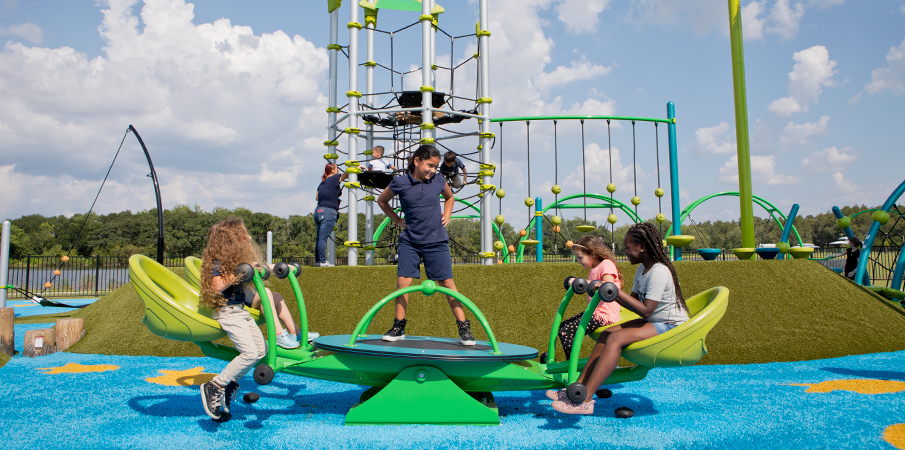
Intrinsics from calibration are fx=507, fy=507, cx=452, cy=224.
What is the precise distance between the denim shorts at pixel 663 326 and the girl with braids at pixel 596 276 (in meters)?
0.39

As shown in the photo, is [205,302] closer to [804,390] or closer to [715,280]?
[804,390]

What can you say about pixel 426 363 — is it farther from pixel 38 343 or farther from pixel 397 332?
pixel 38 343

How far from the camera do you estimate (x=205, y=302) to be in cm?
322

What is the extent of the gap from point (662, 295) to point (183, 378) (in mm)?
3898

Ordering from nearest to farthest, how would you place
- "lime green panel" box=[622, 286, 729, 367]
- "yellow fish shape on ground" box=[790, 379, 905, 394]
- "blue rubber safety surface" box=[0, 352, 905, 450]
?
"blue rubber safety surface" box=[0, 352, 905, 450]
"lime green panel" box=[622, 286, 729, 367]
"yellow fish shape on ground" box=[790, 379, 905, 394]

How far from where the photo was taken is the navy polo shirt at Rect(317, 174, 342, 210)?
7000mm

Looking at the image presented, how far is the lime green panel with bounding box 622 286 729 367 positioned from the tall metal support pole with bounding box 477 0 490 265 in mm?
4087

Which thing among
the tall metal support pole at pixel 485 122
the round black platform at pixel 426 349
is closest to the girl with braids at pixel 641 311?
the round black platform at pixel 426 349

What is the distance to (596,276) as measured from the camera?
3.66 meters

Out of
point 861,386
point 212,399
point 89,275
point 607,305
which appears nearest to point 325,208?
point 212,399

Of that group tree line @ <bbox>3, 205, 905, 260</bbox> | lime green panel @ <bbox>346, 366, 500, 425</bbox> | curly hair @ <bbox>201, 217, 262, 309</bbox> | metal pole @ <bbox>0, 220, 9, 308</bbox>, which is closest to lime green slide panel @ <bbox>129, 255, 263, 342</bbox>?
curly hair @ <bbox>201, 217, 262, 309</bbox>

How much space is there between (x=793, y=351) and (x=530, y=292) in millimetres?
2576

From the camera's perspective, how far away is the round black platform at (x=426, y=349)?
115 inches

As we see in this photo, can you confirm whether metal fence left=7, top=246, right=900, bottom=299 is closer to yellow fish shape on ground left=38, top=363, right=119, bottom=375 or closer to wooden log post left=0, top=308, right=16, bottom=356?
wooden log post left=0, top=308, right=16, bottom=356
